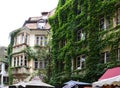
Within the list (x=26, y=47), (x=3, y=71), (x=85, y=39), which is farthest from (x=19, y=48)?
(x=85, y=39)

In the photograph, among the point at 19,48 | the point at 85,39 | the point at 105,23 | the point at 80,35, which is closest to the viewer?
the point at 105,23

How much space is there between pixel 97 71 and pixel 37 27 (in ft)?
85.4

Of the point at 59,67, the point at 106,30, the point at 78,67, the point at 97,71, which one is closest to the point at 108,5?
the point at 106,30

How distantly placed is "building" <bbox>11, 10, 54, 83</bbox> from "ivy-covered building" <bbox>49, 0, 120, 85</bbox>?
32.7 ft

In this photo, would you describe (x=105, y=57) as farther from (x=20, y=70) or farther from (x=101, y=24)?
(x=20, y=70)

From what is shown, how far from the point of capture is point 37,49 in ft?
165

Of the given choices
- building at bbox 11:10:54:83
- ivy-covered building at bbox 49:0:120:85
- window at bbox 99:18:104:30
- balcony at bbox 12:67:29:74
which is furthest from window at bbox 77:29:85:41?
balcony at bbox 12:67:29:74

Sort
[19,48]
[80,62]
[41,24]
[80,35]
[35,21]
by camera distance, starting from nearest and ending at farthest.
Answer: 1. [80,62]
2. [80,35]
3. [19,48]
4. [41,24]
5. [35,21]

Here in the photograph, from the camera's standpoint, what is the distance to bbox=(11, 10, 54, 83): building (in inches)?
1948

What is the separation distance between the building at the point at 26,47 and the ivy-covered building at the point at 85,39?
9.96 meters

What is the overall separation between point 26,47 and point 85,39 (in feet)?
63.4

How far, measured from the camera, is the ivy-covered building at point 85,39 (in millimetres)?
28359

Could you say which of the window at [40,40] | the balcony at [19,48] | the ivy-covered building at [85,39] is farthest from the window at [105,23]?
the window at [40,40]

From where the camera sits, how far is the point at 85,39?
3250cm
